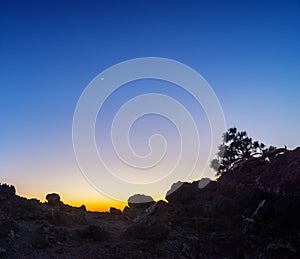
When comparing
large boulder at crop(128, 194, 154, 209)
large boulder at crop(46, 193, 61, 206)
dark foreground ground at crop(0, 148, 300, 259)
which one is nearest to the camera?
dark foreground ground at crop(0, 148, 300, 259)

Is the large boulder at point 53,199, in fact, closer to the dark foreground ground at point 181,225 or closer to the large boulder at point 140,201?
the dark foreground ground at point 181,225

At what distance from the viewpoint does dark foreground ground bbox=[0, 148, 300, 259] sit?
21.5 metres

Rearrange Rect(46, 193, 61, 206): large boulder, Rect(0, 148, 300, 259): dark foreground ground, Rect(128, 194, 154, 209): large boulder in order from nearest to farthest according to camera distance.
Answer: Rect(0, 148, 300, 259): dark foreground ground
Rect(128, 194, 154, 209): large boulder
Rect(46, 193, 61, 206): large boulder

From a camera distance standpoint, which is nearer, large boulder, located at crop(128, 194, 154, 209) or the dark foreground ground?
the dark foreground ground

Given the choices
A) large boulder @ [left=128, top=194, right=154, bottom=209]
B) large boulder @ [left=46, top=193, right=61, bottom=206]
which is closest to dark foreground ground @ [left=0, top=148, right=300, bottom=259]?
large boulder @ [left=46, top=193, right=61, bottom=206]

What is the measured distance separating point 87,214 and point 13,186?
321 inches

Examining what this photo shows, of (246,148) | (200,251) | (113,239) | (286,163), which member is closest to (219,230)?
(200,251)

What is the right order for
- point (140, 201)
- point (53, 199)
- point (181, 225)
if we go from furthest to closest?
1. point (53, 199)
2. point (140, 201)
3. point (181, 225)

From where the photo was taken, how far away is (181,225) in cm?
2736

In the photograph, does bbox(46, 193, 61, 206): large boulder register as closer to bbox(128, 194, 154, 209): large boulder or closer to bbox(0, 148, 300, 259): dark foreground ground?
bbox(0, 148, 300, 259): dark foreground ground

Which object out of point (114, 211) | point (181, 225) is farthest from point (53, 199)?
point (181, 225)

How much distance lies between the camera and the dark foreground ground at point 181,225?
70.7ft

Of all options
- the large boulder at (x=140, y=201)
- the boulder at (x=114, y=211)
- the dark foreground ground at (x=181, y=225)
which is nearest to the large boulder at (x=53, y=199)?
the dark foreground ground at (x=181, y=225)

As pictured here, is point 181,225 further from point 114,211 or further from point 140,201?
point 114,211
